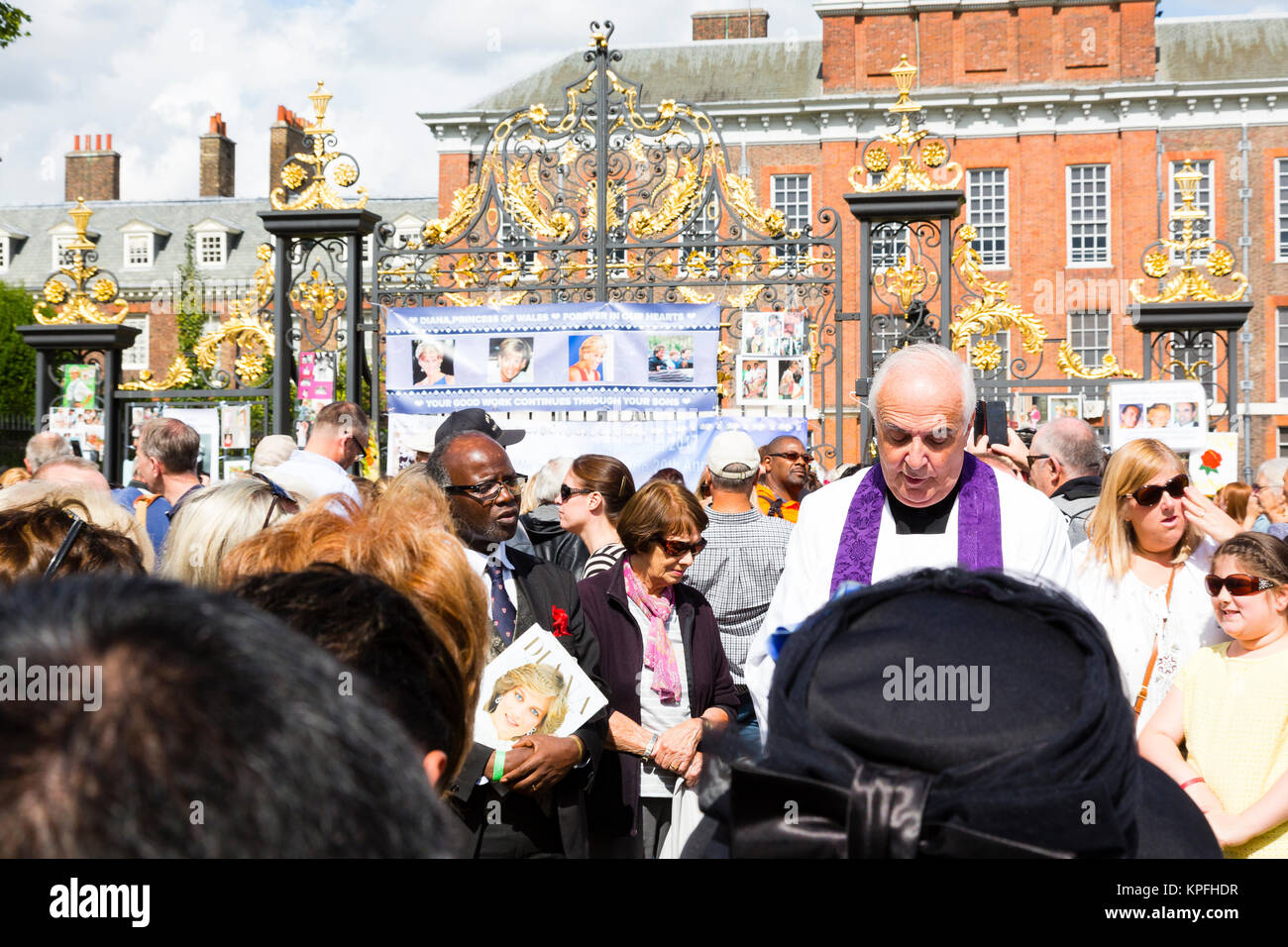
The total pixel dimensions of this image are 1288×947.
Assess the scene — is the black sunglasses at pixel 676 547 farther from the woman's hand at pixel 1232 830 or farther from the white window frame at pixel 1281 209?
the white window frame at pixel 1281 209

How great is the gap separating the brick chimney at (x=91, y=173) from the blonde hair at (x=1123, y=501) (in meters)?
Answer: 51.1

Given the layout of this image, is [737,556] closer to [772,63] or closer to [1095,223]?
[1095,223]

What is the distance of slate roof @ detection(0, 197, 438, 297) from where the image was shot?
4566 cm

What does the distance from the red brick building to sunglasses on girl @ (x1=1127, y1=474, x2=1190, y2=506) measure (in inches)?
1032

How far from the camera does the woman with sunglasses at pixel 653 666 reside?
4418 millimetres

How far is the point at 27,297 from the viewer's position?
1706 inches

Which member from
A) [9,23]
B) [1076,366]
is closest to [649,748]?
[1076,366]

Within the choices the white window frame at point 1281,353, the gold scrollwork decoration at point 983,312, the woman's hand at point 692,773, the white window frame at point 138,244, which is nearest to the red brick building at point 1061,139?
the white window frame at point 1281,353

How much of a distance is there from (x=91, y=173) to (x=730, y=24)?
27.2 metres

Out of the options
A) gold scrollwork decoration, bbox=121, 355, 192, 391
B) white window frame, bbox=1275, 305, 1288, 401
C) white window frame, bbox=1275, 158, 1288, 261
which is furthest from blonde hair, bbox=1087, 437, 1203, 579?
white window frame, bbox=1275, 158, 1288, 261

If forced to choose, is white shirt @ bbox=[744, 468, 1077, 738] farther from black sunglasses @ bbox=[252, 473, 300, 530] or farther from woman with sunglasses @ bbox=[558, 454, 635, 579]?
woman with sunglasses @ bbox=[558, 454, 635, 579]

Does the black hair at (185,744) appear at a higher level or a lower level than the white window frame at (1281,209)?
lower

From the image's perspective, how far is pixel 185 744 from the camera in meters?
0.82
